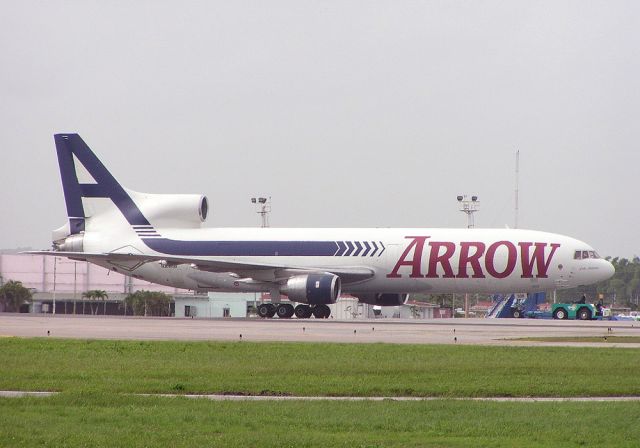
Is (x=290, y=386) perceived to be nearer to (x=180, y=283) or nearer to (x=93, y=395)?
(x=93, y=395)

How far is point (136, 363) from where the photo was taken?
24422mm

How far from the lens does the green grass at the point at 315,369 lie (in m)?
19.7

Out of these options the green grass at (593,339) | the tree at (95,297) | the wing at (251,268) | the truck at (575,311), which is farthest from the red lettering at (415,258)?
the tree at (95,297)

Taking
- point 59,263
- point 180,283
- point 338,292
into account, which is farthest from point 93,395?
point 59,263

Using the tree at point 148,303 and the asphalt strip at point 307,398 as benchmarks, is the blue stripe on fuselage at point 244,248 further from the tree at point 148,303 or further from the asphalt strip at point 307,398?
the tree at point 148,303

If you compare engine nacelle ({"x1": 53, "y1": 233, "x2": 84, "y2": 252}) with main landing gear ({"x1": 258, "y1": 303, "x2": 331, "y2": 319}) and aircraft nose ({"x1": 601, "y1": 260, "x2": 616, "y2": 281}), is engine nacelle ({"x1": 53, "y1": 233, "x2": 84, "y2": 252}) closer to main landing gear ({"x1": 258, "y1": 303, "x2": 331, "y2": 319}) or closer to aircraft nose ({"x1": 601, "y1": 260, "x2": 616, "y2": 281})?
main landing gear ({"x1": 258, "y1": 303, "x2": 331, "y2": 319})

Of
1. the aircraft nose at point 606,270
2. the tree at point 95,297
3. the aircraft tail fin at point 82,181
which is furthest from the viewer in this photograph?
the tree at point 95,297

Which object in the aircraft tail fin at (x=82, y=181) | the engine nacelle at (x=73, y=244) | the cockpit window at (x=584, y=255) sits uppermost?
the aircraft tail fin at (x=82, y=181)

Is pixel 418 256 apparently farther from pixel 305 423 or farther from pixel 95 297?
pixel 95 297

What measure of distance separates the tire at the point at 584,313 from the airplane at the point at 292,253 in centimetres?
584

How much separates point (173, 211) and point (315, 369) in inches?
1416

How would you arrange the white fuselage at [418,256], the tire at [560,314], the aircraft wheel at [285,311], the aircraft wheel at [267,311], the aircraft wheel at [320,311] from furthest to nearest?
the tire at [560,314] < the aircraft wheel at [320,311] < the aircraft wheel at [267,311] < the aircraft wheel at [285,311] < the white fuselage at [418,256]

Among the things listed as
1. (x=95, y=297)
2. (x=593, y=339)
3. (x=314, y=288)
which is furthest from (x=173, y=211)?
(x=95, y=297)

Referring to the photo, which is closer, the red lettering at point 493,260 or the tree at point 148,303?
the red lettering at point 493,260
